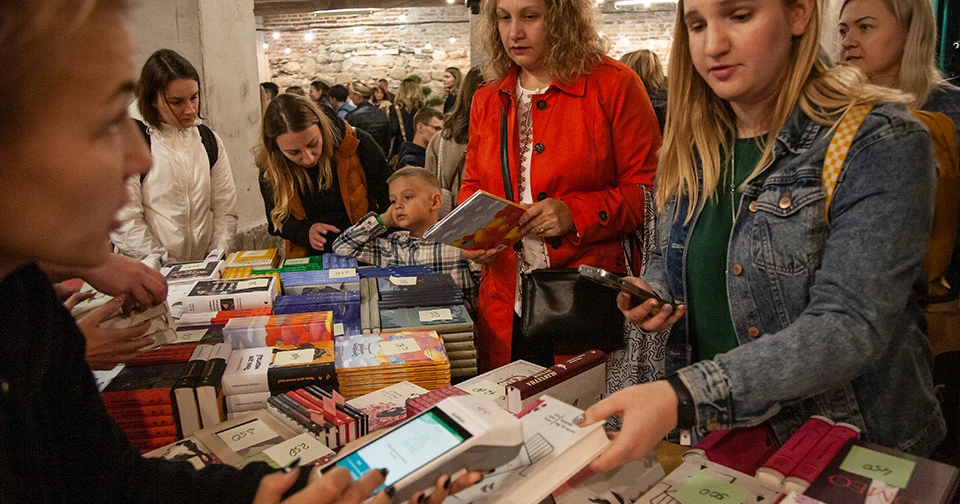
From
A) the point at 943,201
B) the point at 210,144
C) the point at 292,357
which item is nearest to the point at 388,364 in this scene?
the point at 292,357

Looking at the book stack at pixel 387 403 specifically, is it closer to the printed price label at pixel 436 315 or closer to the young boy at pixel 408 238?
the printed price label at pixel 436 315

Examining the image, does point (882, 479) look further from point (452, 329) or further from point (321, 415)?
point (452, 329)

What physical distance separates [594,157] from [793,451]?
1.32 m

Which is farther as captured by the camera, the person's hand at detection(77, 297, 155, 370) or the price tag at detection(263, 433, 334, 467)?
the person's hand at detection(77, 297, 155, 370)

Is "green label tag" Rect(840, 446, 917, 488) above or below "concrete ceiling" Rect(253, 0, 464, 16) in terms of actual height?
below

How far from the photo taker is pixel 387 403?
1578mm

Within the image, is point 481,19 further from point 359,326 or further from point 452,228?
point 359,326

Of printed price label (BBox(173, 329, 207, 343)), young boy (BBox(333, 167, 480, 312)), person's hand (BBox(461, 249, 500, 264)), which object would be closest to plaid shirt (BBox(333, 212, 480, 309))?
young boy (BBox(333, 167, 480, 312))

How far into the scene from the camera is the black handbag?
2027 mm

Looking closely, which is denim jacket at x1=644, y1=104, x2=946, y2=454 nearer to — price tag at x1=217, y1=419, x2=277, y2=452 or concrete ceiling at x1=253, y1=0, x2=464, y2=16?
price tag at x1=217, y1=419, x2=277, y2=452

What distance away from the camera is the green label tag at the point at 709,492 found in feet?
3.52

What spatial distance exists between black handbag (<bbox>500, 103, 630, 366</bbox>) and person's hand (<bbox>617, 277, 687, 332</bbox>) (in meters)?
0.47

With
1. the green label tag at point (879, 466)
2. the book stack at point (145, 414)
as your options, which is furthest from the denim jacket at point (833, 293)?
the book stack at point (145, 414)

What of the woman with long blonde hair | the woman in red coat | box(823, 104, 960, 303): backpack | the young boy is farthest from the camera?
Result: the woman with long blonde hair
